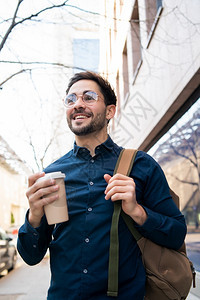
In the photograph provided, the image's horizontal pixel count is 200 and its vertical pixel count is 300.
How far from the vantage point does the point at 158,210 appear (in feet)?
4.89

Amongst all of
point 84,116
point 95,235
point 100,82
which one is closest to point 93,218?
point 95,235

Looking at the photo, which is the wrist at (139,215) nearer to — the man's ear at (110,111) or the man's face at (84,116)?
the man's face at (84,116)

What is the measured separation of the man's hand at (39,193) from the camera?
137cm

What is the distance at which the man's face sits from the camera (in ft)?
5.51

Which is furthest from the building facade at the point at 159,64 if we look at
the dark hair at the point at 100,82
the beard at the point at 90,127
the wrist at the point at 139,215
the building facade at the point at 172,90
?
the wrist at the point at 139,215

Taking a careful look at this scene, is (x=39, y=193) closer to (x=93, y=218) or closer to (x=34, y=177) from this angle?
(x=34, y=177)

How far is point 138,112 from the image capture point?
879 cm

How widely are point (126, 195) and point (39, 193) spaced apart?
16.1 inches

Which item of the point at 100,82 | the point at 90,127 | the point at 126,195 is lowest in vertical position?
the point at 126,195

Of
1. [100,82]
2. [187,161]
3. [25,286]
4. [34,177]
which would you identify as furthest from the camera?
[25,286]

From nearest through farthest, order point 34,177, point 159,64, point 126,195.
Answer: point 126,195 < point 34,177 < point 159,64

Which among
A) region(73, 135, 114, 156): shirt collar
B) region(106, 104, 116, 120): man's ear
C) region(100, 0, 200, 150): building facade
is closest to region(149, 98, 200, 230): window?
region(100, 0, 200, 150): building facade

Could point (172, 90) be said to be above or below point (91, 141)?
above

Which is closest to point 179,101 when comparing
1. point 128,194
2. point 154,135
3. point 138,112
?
point 154,135
